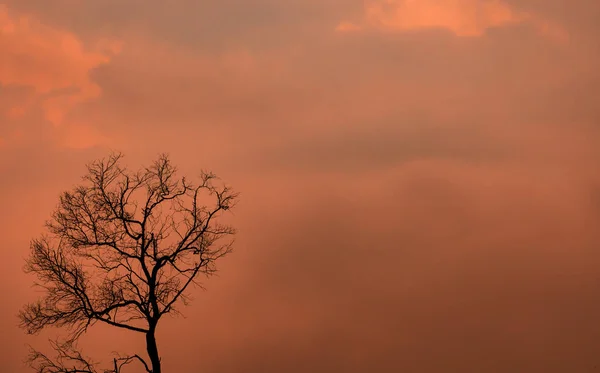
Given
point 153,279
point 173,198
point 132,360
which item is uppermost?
point 173,198

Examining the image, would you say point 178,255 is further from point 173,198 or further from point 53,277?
point 53,277

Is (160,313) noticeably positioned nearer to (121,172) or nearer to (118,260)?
(118,260)

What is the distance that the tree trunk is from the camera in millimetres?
21781

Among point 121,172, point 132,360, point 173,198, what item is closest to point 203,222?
point 173,198

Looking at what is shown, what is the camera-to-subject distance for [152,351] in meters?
21.8

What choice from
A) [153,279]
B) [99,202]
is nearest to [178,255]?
[153,279]

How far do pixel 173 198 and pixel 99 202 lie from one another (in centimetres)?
174

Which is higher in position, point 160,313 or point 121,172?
point 121,172

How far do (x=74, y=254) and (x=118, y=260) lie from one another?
3.37 ft

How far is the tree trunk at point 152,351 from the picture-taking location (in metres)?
21.8

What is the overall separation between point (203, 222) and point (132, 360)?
11.9 ft

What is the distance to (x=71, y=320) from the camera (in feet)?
70.6

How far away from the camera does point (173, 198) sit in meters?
22.3

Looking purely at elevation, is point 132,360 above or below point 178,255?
below
